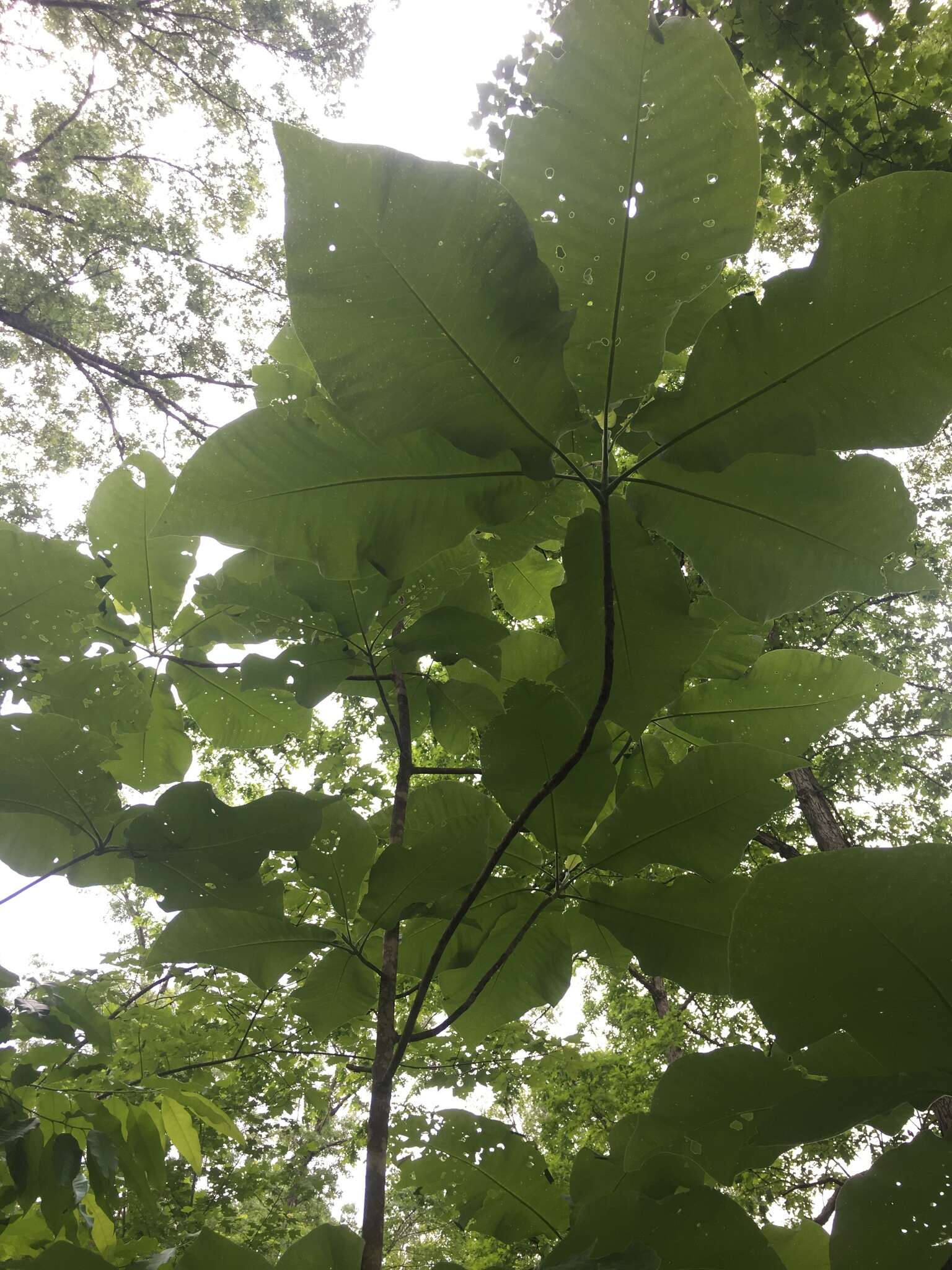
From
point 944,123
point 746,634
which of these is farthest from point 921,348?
point 944,123

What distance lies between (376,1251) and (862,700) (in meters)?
0.99

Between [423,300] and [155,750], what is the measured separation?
124 centimetres

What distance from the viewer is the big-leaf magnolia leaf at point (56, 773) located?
3.29 feet

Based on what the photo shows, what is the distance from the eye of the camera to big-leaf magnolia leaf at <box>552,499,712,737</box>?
0.85 metres

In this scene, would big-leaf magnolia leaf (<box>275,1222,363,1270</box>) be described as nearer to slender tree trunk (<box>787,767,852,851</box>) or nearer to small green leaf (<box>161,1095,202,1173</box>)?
small green leaf (<box>161,1095,202,1173</box>)

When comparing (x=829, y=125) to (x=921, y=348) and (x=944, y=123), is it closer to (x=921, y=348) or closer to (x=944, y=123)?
(x=944, y=123)

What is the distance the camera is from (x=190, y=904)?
0.98 meters

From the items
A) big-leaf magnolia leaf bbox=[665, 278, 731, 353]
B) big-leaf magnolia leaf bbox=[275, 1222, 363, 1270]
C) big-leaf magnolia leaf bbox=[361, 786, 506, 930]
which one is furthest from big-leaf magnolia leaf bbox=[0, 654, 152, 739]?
big-leaf magnolia leaf bbox=[665, 278, 731, 353]

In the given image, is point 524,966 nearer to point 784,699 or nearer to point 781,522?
point 784,699

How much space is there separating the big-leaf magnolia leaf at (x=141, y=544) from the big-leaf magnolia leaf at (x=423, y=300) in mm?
961

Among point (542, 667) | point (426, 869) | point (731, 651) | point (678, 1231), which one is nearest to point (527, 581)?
point (542, 667)

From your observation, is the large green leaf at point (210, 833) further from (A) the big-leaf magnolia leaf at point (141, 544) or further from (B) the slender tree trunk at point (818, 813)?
(B) the slender tree trunk at point (818, 813)

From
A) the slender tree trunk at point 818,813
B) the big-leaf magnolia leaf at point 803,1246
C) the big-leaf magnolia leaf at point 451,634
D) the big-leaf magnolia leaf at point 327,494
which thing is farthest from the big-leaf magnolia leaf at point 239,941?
the slender tree trunk at point 818,813

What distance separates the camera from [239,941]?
1104 millimetres
